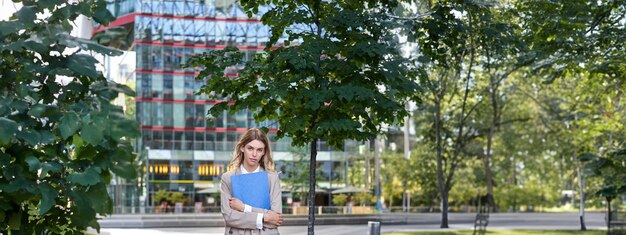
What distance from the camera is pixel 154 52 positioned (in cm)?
6656

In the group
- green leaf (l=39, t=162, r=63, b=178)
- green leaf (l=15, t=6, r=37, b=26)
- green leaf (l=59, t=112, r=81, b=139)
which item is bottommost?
green leaf (l=39, t=162, r=63, b=178)

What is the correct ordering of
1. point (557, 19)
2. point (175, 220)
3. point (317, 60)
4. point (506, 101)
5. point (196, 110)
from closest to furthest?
point (317, 60)
point (557, 19)
point (175, 220)
point (506, 101)
point (196, 110)

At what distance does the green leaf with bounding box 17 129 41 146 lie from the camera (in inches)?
203

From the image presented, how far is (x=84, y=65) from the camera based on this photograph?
17.1 feet

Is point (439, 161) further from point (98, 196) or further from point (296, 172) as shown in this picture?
point (98, 196)

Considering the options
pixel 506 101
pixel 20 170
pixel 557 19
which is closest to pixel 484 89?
pixel 506 101

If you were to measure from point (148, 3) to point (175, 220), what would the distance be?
23.8 m

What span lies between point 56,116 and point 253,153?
1780 millimetres

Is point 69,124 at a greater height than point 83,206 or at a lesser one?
greater

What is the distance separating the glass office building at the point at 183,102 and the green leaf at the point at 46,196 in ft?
192

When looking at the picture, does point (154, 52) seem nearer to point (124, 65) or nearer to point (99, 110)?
point (124, 65)

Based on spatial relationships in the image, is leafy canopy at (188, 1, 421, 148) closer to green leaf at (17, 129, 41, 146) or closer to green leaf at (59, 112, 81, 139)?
green leaf at (17, 129, 41, 146)

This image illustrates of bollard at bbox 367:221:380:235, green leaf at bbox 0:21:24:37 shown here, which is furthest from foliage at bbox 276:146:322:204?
green leaf at bbox 0:21:24:37

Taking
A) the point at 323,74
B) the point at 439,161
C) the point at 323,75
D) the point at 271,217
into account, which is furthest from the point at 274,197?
the point at 439,161
